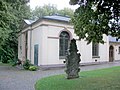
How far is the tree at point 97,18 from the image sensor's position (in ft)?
34.4

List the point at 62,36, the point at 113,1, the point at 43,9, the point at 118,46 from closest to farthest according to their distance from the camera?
the point at 113,1 → the point at 62,36 → the point at 118,46 → the point at 43,9

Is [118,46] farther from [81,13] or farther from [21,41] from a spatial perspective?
[81,13]

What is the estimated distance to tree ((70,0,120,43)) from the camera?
10.5m

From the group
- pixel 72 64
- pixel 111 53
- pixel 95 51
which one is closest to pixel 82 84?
pixel 72 64

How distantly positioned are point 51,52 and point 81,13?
1611cm

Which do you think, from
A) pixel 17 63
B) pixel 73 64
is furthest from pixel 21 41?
pixel 73 64

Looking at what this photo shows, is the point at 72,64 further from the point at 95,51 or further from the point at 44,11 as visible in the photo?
the point at 44,11

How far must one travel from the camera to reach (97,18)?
36.7 ft

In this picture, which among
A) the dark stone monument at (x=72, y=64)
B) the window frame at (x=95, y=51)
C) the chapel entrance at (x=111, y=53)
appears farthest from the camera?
the chapel entrance at (x=111, y=53)

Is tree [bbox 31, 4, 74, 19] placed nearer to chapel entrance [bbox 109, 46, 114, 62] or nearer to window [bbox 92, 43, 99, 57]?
chapel entrance [bbox 109, 46, 114, 62]

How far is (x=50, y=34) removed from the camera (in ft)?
88.1

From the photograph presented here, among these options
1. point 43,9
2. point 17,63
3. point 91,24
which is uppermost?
point 43,9

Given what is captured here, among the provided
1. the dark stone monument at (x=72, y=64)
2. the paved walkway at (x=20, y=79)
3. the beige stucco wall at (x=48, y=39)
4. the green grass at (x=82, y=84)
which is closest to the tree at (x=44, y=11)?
the beige stucco wall at (x=48, y=39)

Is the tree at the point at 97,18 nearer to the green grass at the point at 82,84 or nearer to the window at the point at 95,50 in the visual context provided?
the green grass at the point at 82,84
